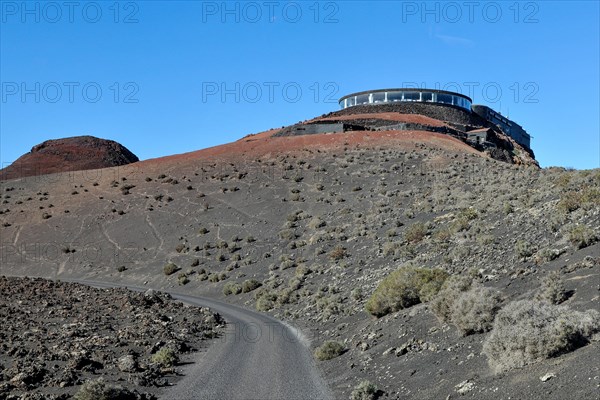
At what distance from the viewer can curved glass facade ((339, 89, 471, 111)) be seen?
88688 millimetres

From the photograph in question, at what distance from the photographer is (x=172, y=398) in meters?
14.3

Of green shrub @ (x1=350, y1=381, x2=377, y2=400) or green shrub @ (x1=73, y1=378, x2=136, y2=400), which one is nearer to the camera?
green shrub @ (x1=350, y1=381, x2=377, y2=400)

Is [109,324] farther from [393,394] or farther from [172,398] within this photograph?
[393,394]

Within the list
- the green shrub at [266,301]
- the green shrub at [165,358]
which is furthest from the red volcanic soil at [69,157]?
the green shrub at [165,358]

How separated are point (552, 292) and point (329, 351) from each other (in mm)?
6668

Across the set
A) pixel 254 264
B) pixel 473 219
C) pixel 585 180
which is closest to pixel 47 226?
pixel 254 264

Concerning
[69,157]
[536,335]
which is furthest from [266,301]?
[69,157]

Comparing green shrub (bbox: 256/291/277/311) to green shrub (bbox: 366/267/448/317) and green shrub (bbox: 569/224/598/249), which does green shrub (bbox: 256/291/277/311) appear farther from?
green shrub (bbox: 569/224/598/249)

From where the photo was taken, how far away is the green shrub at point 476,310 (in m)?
14.8

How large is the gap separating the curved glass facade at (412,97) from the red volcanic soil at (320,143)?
17421 millimetres

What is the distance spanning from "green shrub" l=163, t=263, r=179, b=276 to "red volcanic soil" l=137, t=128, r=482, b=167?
2526cm

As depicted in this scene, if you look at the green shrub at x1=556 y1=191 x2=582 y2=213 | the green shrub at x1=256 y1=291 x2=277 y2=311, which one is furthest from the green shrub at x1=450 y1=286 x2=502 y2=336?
the green shrub at x1=256 y1=291 x2=277 y2=311

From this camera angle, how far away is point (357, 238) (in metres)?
40.4

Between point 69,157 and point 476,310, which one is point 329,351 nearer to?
point 476,310
